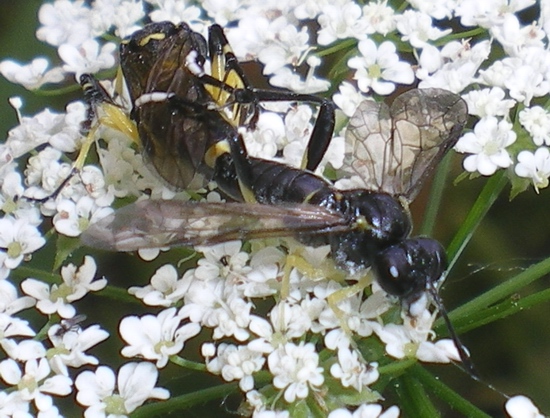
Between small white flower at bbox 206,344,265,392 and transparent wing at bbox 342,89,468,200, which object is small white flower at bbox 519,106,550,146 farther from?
small white flower at bbox 206,344,265,392

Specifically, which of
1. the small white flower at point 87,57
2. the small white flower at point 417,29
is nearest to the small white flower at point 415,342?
the small white flower at point 417,29

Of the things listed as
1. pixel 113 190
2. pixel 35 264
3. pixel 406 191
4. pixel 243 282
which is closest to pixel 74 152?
pixel 113 190

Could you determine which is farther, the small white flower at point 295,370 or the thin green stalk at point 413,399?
the thin green stalk at point 413,399

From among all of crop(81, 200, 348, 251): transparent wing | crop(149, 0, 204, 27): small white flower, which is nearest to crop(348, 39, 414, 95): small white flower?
crop(149, 0, 204, 27): small white flower

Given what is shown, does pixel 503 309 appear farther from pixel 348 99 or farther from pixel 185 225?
pixel 185 225

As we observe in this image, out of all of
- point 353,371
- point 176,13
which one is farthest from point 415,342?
point 176,13

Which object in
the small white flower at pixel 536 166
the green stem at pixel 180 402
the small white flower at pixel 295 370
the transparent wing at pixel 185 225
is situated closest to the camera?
the transparent wing at pixel 185 225

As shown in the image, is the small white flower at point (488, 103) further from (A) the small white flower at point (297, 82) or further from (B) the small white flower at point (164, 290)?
(B) the small white flower at point (164, 290)
